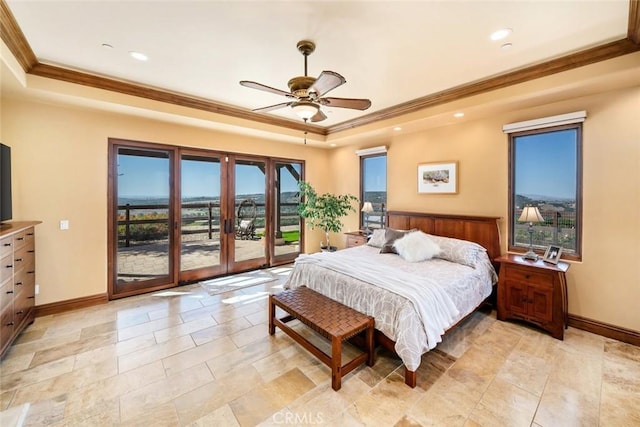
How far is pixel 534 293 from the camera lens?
3113 mm

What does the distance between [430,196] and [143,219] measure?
15.4 feet

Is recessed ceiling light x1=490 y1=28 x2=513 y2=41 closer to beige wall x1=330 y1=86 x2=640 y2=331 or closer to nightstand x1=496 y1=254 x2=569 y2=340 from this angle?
beige wall x1=330 y1=86 x2=640 y2=331

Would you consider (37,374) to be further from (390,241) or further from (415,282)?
(390,241)

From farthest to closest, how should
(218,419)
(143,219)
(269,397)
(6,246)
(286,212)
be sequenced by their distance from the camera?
1. (286,212)
2. (143,219)
3. (6,246)
4. (269,397)
5. (218,419)

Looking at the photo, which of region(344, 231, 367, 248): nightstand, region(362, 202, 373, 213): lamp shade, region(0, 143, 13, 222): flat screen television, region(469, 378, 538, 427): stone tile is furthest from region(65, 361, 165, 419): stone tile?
region(362, 202, 373, 213): lamp shade

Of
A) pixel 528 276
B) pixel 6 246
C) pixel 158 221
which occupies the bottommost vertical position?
pixel 528 276

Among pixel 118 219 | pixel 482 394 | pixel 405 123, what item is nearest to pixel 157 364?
pixel 118 219

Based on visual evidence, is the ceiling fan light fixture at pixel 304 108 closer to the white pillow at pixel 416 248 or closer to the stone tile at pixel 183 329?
the white pillow at pixel 416 248

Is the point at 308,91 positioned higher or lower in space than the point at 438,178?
higher

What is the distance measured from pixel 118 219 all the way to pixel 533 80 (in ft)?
18.7

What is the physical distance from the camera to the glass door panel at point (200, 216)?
465 centimetres

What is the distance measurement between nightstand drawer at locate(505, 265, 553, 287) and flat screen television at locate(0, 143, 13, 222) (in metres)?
5.54

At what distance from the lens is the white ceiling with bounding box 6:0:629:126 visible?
211cm

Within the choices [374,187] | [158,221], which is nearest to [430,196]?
[374,187]
